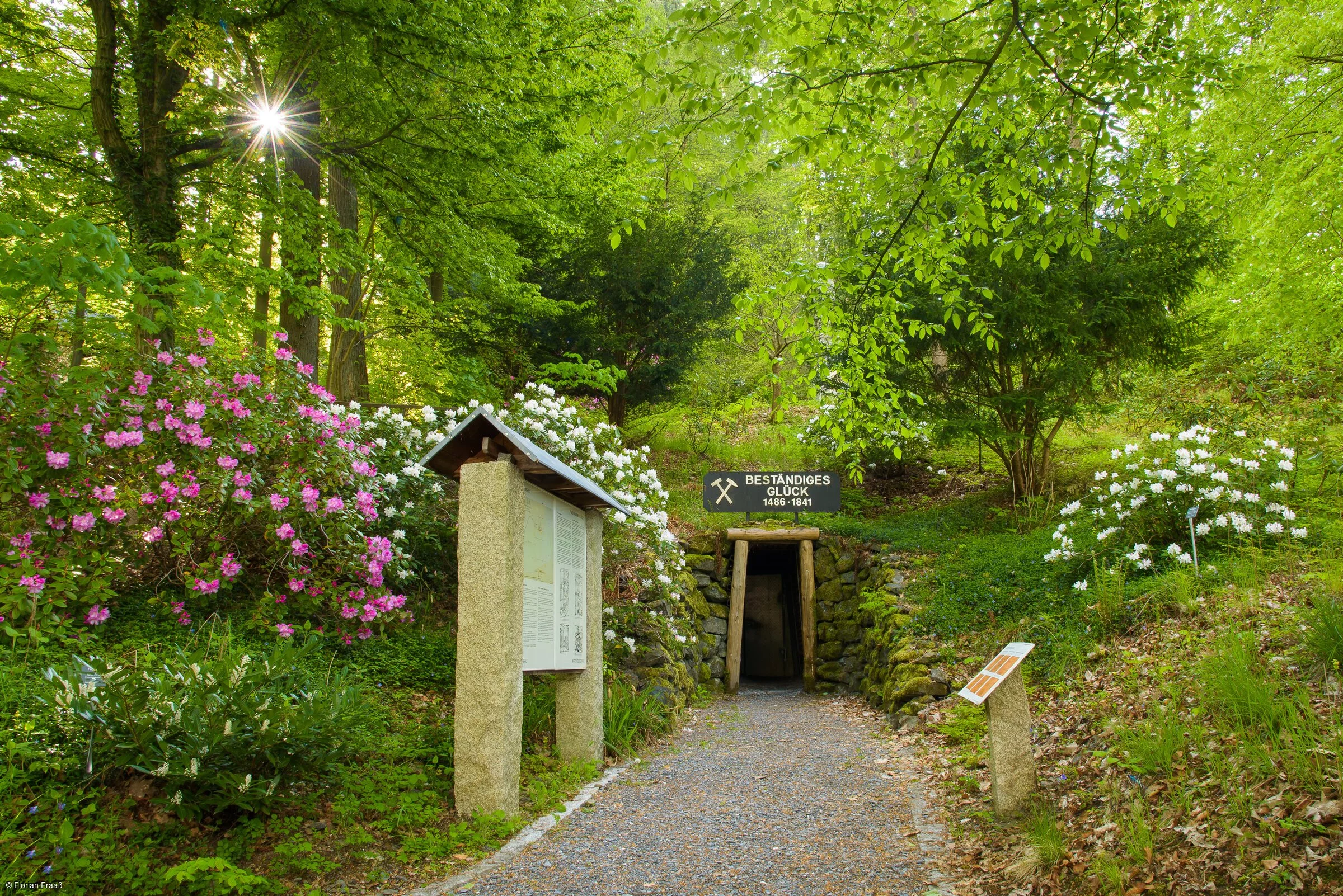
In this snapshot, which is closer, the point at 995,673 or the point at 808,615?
the point at 995,673

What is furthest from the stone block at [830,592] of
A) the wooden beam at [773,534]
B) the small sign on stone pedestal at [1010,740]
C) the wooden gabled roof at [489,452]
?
the wooden gabled roof at [489,452]

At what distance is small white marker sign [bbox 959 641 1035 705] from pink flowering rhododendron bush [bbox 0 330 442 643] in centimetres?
367

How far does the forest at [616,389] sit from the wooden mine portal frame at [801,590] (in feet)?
1.17

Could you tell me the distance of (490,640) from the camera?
3838 mm

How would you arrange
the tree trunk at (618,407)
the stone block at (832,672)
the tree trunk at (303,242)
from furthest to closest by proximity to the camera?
the tree trunk at (618,407) < the stone block at (832,672) < the tree trunk at (303,242)

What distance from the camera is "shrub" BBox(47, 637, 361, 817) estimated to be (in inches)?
116

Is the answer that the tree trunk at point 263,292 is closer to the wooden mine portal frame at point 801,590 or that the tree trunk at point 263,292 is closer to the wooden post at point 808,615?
the wooden mine portal frame at point 801,590

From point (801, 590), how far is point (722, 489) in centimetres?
176

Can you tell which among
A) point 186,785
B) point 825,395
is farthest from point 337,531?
point 825,395

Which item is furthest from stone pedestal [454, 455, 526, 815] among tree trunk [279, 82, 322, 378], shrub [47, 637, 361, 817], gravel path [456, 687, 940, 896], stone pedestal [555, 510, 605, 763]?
tree trunk [279, 82, 322, 378]

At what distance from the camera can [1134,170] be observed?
3.89 metres

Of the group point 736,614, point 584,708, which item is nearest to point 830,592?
point 736,614

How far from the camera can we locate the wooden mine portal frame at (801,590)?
9.65m

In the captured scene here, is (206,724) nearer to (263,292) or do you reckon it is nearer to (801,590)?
(263,292)
